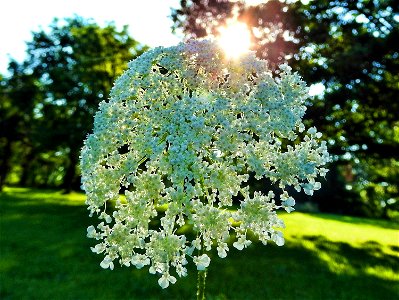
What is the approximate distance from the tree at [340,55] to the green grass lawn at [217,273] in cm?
574

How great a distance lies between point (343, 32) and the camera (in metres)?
22.7

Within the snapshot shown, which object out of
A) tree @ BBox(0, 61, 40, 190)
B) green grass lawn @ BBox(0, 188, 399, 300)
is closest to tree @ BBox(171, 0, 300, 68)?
green grass lawn @ BBox(0, 188, 399, 300)

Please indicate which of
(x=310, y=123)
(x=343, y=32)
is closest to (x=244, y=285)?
(x=310, y=123)

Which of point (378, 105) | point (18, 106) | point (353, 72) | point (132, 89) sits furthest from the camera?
point (18, 106)

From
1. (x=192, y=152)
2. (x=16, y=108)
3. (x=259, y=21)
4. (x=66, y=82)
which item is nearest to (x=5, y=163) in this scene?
(x=16, y=108)

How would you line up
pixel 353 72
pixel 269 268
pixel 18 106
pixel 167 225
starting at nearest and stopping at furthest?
pixel 167 225
pixel 269 268
pixel 353 72
pixel 18 106

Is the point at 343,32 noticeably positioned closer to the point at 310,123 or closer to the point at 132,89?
the point at 310,123

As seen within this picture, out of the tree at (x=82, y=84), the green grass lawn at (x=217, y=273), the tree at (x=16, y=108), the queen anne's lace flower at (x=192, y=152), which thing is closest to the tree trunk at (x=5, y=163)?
the tree at (x=16, y=108)

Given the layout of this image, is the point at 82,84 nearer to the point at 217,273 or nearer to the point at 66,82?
the point at 66,82

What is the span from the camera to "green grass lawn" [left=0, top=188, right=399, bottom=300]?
1366cm

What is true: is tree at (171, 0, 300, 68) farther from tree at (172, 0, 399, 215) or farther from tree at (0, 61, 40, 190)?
tree at (0, 61, 40, 190)

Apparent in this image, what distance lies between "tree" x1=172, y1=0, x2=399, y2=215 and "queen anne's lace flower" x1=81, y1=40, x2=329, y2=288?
13429mm

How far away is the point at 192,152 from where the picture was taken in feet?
16.1

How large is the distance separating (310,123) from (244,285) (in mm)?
9522
